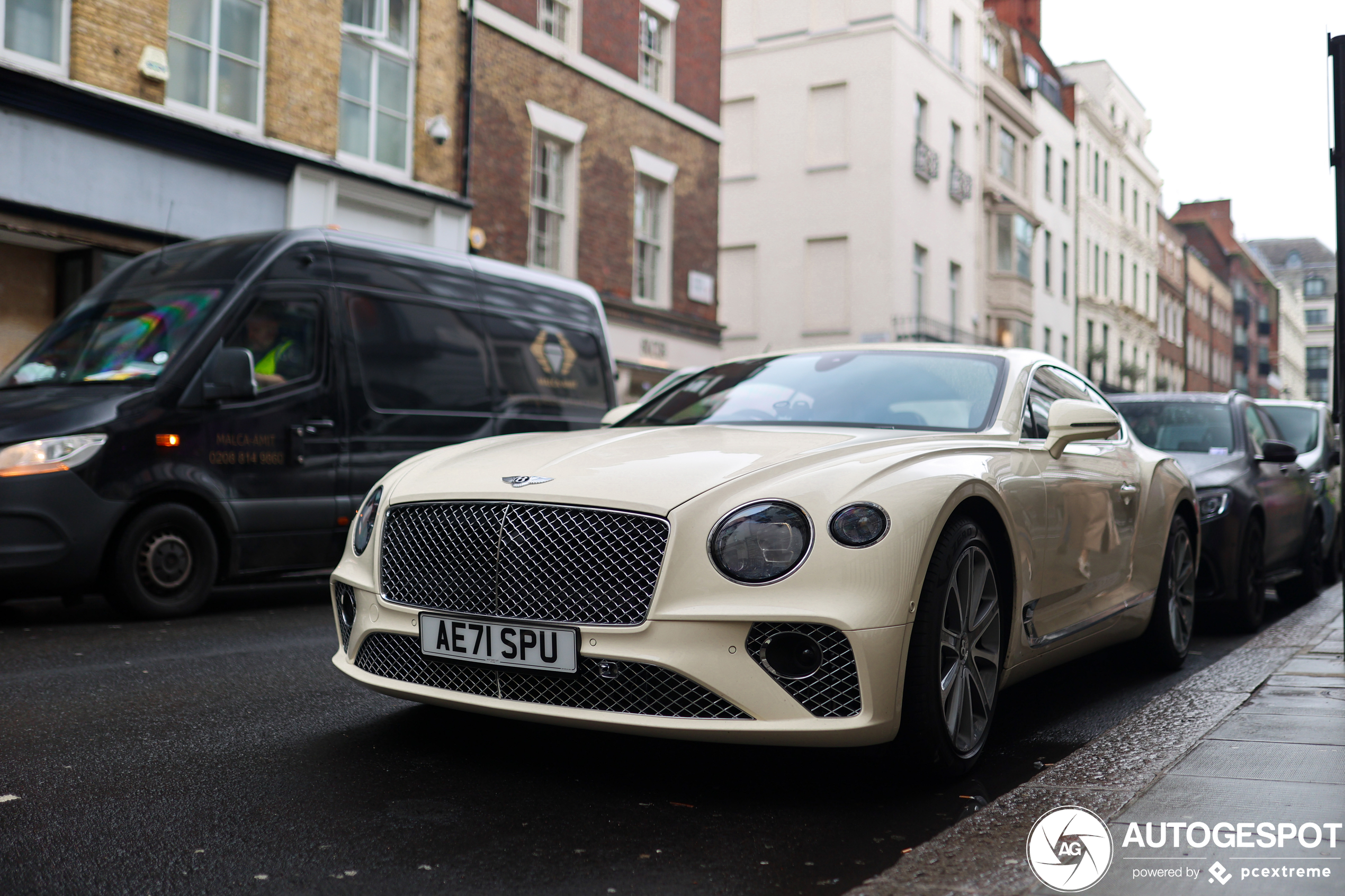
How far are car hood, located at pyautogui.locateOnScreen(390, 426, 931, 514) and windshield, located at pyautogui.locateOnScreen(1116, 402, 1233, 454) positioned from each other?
5.12m

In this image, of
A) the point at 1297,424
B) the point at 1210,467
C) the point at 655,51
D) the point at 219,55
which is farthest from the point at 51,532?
the point at 655,51

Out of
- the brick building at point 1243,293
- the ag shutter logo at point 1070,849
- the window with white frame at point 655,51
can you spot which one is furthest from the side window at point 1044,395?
the brick building at point 1243,293

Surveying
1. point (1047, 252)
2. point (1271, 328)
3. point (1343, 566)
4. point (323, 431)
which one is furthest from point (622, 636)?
point (1271, 328)

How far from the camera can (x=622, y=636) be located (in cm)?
360

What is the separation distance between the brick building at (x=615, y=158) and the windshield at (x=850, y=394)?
509 inches

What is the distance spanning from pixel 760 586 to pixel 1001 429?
1585 mm

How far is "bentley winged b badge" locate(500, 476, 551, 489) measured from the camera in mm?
3902

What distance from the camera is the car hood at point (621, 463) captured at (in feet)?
12.4

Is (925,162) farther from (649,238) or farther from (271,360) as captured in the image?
(271,360)

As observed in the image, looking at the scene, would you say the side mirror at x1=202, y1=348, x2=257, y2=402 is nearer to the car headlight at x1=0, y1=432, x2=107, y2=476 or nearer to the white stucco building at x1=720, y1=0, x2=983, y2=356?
the car headlight at x1=0, y1=432, x2=107, y2=476

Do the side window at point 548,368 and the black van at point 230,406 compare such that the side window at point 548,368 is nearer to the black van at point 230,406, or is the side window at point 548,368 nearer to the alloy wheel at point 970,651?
the black van at point 230,406

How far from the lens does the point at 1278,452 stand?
27.9 ft

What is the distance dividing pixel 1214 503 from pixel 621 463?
518 cm

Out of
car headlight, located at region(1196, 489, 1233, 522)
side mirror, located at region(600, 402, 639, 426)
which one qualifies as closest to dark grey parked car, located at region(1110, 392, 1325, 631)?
car headlight, located at region(1196, 489, 1233, 522)
